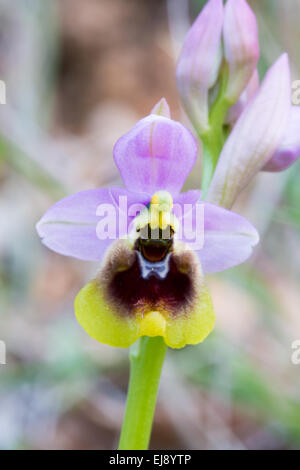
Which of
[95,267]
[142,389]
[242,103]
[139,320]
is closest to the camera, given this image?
[139,320]

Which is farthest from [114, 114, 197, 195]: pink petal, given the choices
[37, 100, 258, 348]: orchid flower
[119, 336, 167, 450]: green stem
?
[119, 336, 167, 450]: green stem

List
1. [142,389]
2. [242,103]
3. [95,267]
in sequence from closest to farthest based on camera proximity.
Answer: [142,389], [242,103], [95,267]

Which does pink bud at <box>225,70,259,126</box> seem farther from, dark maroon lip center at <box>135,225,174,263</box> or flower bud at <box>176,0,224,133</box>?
dark maroon lip center at <box>135,225,174,263</box>

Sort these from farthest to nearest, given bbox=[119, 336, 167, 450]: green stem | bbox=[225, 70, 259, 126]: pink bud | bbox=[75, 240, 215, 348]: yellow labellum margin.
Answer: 1. bbox=[225, 70, 259, 126]: pink bud
2. bbox=[119, 336, 167, 450]: green stem
3. bbox=[75, 240, 215, 348]: yellow labellum margin

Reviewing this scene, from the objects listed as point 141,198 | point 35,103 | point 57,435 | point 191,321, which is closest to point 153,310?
point 191,321

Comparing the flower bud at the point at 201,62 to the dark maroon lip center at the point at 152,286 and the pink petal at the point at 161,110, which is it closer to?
the pink petal at the point at 161,110

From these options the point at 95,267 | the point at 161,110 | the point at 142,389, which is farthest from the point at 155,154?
the point at 95,267

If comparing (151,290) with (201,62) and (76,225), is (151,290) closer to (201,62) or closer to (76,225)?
(76,225)

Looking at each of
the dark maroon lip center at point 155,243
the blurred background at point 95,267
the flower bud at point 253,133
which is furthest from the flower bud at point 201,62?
the blurred background at point 95,267
